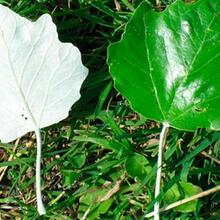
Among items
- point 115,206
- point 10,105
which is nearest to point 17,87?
point 10,105

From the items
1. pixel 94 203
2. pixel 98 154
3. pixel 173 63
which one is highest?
pixel 173 63

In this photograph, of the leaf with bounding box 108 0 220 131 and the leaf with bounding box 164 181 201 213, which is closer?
the leaf with bounding box 108 0 220 131

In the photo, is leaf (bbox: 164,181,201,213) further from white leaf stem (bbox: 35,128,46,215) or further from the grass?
white leaf stem (bbox: 35,128,46,215)

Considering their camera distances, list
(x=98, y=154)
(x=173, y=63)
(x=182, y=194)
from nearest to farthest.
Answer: (x=173, y=63), (x=182, y=194), (x=98, y=154)

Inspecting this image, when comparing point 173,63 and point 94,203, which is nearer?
point 173,63

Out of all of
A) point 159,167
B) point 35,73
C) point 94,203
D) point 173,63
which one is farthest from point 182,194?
point 35,73

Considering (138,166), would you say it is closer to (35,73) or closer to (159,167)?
(159,167)

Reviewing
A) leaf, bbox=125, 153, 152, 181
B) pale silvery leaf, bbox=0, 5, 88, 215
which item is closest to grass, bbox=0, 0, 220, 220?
leaf, bbox=125, 153, 152, 181
